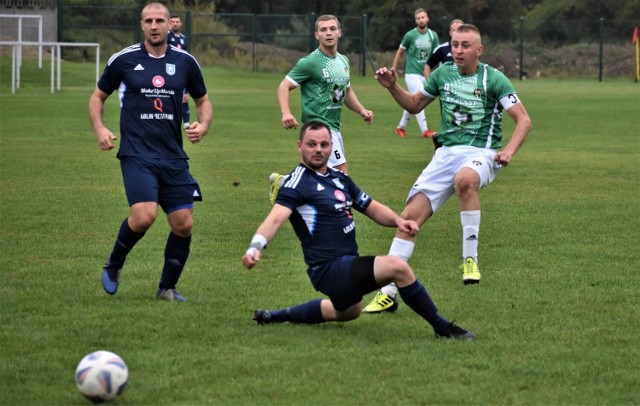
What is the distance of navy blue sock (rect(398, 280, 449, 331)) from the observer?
696 centimetres

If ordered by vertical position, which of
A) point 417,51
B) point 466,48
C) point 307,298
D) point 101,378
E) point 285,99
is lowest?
point 307,298

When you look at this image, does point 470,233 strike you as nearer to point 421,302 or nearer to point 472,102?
point 472,102

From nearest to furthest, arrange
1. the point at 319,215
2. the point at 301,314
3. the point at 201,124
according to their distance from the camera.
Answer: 1. the point at 319,215
2. the point at 301,314
3. the point at 201,124

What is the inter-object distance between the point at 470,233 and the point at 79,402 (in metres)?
4.07

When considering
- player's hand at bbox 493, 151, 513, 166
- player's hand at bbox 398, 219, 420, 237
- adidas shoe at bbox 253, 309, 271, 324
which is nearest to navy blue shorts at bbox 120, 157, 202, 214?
adidas shoe at bbox 253, 309, 271, 324

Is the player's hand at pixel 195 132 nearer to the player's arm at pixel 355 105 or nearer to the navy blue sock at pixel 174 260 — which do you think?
the navy blue sock at pixel 174 260

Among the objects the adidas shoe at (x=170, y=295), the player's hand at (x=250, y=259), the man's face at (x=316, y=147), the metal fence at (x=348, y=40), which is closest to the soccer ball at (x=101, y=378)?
the player's hand at (x=250, y=259)

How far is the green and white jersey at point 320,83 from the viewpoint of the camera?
1063 centimetres

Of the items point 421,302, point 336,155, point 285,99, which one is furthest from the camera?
point 285,99

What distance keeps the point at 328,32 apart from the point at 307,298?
2.90 m

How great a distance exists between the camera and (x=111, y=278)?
838 cm

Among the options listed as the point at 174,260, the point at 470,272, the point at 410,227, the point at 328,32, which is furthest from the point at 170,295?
the point at 328,32

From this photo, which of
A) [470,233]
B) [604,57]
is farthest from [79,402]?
[604,57]

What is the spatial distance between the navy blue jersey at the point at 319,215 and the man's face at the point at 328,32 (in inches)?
135
